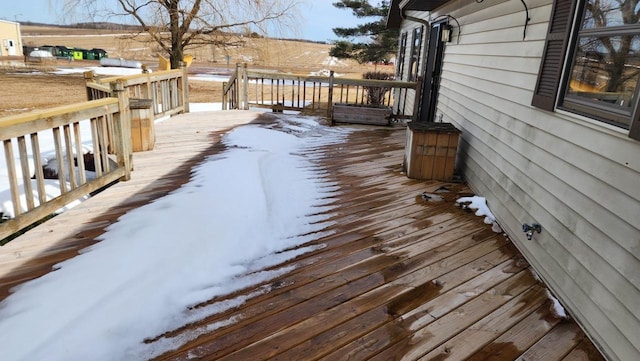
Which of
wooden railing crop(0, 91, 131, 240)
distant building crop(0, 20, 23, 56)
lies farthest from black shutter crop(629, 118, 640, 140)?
distant building crop(0, 20, 23, 56)

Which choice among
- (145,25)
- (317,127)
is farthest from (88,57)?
(317,127)

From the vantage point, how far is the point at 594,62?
2.26m

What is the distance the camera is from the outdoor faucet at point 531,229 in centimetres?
259

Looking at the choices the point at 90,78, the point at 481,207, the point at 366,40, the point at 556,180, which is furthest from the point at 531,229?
the point at 366,40

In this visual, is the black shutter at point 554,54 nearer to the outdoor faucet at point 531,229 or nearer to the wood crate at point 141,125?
the outdoor faucet at point 531,229

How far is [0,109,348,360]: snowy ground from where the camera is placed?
5.91 ft

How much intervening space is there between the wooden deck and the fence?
15 centimetres

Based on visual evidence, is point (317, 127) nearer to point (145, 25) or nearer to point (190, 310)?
point (190, 310)

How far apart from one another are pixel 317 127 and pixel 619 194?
18.4ft

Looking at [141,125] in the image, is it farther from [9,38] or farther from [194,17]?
[9,38]

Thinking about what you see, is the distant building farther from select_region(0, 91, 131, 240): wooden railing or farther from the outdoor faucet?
the outdoor faucet

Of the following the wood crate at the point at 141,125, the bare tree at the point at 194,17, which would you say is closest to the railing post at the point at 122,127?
the wood crate at the point at 141,125

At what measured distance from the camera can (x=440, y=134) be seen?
4188mm

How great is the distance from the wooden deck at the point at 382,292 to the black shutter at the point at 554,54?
1.05m
